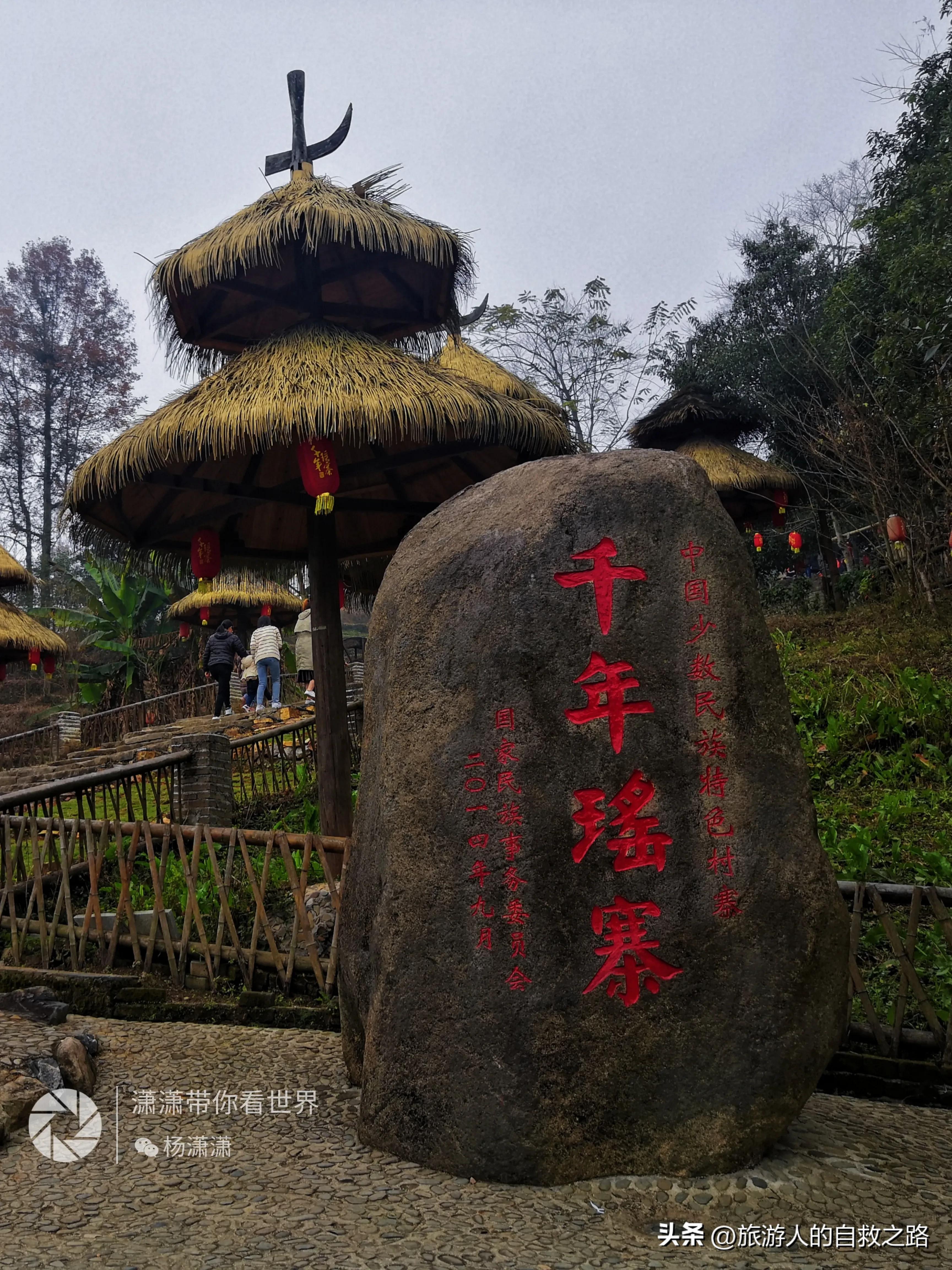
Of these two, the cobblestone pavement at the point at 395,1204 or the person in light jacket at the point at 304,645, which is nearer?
the cobblestone pavement at the point at 395,1204

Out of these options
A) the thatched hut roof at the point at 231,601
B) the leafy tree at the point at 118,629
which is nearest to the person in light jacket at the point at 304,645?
the thatched hut roof at the point at 231,601

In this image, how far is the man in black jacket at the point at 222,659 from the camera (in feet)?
42.5

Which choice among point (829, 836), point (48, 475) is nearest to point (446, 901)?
point (829, 836)

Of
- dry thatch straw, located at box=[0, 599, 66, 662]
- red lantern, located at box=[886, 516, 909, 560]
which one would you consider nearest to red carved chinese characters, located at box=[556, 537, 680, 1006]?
red lantern, located at box=[886, 516, 909, 560]

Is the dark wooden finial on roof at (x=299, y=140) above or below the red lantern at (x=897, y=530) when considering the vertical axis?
above

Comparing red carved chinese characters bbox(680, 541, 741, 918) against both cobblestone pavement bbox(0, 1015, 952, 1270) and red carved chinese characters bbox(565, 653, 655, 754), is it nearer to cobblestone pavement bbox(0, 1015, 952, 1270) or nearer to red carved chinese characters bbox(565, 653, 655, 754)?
red carved chinese characters bbox(565, 653, 655, 754)

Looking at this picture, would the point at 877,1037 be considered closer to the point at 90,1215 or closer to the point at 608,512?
the point at 608,512

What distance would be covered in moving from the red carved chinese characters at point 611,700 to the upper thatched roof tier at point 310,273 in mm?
3973

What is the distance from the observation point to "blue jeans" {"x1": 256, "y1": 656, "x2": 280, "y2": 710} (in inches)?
519

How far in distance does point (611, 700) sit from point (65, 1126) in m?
2.37

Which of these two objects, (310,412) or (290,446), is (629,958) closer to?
(310,412)

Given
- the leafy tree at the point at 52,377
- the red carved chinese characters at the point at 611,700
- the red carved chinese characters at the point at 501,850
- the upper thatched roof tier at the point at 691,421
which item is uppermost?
the leafy tree at the point at 52,377

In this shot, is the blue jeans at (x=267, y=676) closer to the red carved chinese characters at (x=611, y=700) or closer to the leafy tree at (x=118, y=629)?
the leafy tree at (x=118, y=629)

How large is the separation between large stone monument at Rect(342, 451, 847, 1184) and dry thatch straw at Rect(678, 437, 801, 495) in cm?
1121
